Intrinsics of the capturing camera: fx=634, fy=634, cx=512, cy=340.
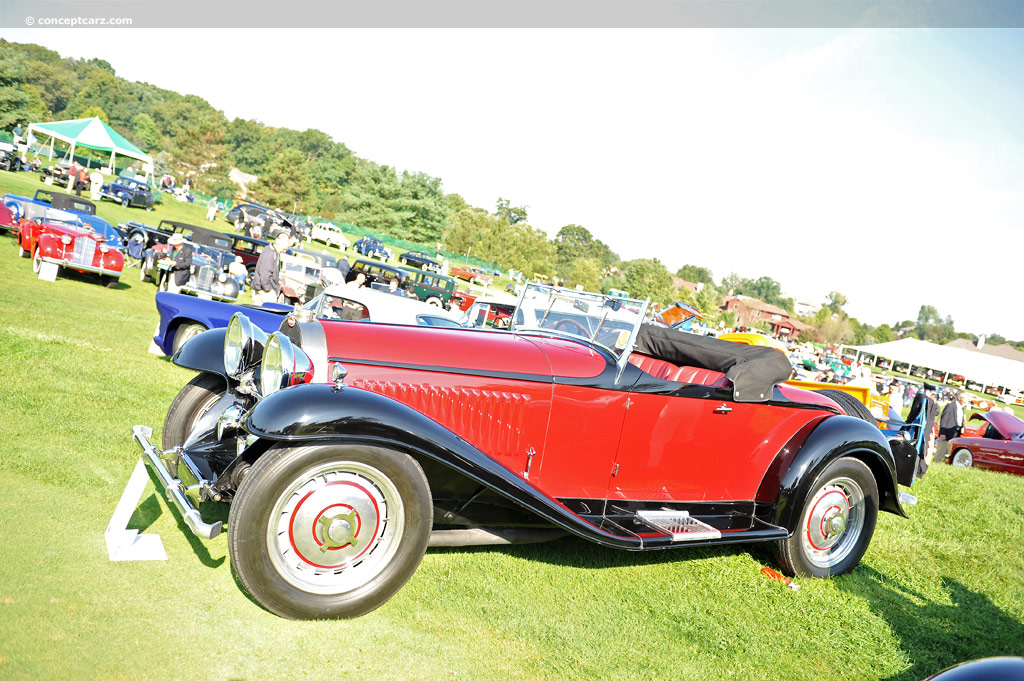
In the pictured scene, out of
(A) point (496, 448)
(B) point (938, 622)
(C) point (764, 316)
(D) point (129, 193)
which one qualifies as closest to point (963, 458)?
(B) point (938, 622)

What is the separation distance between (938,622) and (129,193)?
38154 mm

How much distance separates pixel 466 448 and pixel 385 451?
1.50ft

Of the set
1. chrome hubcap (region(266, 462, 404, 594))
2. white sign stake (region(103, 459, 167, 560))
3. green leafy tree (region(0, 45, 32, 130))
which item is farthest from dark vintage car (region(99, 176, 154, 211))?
chrome hubcap (region(266, 462, 404, 594))

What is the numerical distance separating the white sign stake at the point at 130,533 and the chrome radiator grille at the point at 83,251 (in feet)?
41.7

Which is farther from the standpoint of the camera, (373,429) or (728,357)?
(728,357)

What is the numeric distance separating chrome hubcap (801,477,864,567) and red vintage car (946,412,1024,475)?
940cm

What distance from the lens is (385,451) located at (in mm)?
3230

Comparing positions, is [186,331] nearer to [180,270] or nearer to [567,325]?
[567,325]

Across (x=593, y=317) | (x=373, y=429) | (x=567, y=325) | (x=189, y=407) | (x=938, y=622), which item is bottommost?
(x=938, y=622)

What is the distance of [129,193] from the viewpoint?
33.3 metres

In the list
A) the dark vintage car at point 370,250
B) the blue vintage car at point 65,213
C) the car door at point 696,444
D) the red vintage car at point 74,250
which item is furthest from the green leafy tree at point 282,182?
the car door at point 696,444

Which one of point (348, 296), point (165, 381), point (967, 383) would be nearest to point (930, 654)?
point (165, 381)

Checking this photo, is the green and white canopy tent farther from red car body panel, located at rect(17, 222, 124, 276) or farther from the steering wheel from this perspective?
the steering wheel

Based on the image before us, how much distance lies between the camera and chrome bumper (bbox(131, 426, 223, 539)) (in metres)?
3.00
